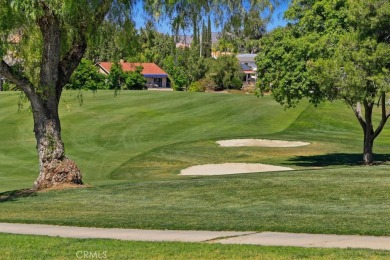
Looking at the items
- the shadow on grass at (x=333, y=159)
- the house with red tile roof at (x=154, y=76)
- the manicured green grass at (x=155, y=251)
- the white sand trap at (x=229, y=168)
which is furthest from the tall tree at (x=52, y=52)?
the house with red tile roof at (x=154, y=76)

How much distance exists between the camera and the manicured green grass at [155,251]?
916cm

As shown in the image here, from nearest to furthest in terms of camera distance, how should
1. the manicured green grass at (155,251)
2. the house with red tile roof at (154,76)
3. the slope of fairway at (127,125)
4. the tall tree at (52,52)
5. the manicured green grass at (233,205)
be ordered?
the manicured green grass at (155,251) < the manicured green grass at (233,205) < the tall tree at (52,52) < the slope of fairway at (127,125) < the house with red tile roof at (154,76)

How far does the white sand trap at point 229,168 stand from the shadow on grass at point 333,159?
1.92m

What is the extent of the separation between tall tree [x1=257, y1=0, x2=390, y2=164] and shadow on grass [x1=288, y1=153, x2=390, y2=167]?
236cm

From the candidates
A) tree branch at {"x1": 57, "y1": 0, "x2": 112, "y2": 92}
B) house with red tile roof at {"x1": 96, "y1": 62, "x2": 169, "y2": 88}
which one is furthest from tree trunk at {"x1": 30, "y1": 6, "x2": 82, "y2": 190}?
house with red tile roof at {"x1": 96, "y1": 62, "x2": 169, "y2": 88}

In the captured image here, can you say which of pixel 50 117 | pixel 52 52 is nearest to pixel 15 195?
pixel 50 117

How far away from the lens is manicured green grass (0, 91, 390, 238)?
44.9ft

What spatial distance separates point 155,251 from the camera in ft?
31.6

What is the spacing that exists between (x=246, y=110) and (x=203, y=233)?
134 feet

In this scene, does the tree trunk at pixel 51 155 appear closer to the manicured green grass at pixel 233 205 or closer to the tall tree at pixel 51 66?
the tall tree at pixel 51 66

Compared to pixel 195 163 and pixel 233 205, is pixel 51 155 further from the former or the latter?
pixel 195 163

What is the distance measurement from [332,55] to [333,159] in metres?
7.85

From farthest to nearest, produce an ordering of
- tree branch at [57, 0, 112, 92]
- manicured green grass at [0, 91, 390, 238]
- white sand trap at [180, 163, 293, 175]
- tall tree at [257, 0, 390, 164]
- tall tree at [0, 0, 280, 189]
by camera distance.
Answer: white sand trap at [180, 163, 293, 175], tall tree at [257, 0, 390, 164], tree branch at [57, 0, 112, 92], tall tree at [0, 0, 280, 189], manicured green grass at [0, 91, 390, 238]

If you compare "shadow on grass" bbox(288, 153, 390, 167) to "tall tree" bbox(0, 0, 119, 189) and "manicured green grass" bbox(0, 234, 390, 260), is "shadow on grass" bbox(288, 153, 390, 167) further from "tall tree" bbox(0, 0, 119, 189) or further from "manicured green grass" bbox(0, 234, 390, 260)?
"manicured green grass" bbox(0, 234, 390, 260)
